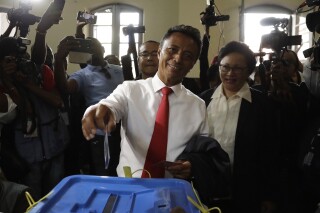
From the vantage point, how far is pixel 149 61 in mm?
2186

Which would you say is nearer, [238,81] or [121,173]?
[121,173]

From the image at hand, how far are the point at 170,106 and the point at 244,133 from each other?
20.1 inches

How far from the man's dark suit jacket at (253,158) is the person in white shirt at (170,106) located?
41 centimetres

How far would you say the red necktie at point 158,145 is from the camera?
3.99 ft

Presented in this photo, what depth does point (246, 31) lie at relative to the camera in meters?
6.17

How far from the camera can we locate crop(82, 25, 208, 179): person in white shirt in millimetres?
1277

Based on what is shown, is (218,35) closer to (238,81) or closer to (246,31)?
(246,31)

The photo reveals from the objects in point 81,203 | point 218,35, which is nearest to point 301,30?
point 218,35

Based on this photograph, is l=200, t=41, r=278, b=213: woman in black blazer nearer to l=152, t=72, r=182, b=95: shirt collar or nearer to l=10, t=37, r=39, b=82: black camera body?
l=152, t=72, r=182, b=95: shirt collar

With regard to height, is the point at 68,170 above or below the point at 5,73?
below

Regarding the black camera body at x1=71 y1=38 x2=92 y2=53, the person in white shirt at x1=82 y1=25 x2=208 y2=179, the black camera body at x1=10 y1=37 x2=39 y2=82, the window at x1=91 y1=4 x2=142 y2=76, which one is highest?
the window at x1=91 y1=4 x2=142 y2=76

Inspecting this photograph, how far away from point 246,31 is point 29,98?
4807mm

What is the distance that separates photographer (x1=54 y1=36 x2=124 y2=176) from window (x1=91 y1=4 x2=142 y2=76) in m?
Answer: 3.97

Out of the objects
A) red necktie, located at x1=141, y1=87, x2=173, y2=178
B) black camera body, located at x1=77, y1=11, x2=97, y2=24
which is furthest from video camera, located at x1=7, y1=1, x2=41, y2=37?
red necktie, located at x1=141, y1=87, x2=173, y2=178
